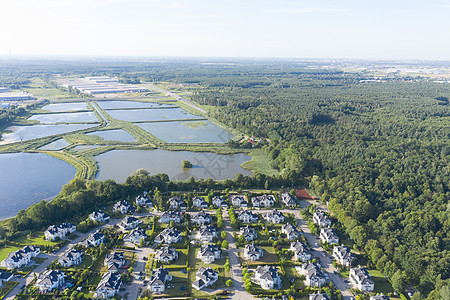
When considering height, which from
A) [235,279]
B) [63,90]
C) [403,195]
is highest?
[63,90]

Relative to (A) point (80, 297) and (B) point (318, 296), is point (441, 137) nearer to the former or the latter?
(B) point (318, 296)

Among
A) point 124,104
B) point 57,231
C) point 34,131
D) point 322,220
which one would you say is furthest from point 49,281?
point 124,104

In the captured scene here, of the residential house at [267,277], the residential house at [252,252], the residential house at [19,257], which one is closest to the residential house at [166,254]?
the residential house at [252,252]

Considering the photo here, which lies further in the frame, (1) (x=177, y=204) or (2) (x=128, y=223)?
(1) (x=177, y=204)

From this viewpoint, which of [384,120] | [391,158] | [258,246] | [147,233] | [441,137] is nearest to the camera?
[258,246]

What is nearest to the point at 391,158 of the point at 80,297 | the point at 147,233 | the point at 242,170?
the point at 242,170

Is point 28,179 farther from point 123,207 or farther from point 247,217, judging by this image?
point 247,217
